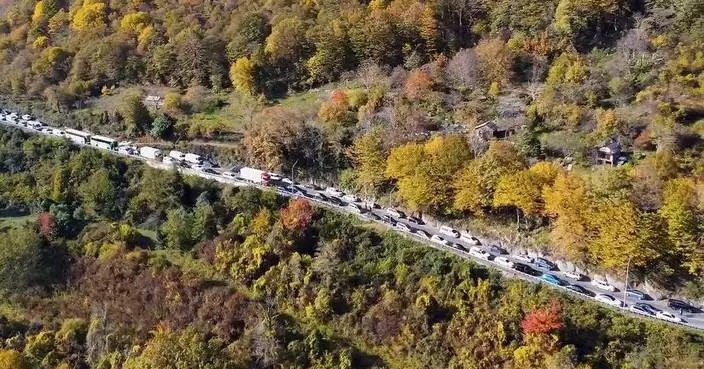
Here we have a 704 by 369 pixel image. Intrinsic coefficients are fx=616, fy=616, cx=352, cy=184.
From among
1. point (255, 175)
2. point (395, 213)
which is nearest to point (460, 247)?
point (395, 213)

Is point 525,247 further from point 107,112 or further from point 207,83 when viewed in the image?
point 107,112

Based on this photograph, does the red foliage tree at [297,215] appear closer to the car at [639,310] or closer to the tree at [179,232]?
the tree at [179,232]

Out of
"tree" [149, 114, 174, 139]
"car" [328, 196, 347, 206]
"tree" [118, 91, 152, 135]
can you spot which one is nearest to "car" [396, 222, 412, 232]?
"car" [328, 196, 347, 206]

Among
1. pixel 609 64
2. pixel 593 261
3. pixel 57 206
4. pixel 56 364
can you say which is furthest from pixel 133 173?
pixel 609 64

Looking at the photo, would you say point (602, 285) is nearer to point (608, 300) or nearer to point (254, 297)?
point (608, 300)

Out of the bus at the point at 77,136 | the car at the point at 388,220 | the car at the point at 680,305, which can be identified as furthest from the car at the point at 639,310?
the bus at the point at 77,136
